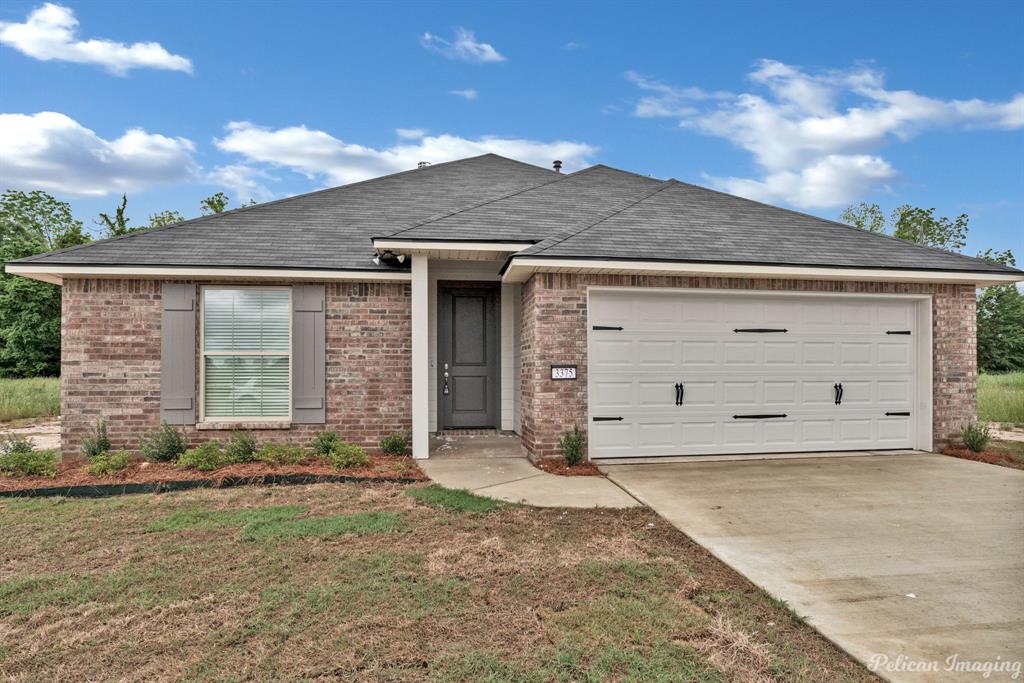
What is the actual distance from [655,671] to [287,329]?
6.63 meters

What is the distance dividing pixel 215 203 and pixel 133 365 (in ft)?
66.8

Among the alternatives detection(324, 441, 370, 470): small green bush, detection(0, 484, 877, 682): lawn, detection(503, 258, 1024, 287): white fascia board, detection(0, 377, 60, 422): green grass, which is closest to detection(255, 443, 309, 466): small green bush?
detection(324, 441, 370, 470): small green bush

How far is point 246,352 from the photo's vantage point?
7.69 m

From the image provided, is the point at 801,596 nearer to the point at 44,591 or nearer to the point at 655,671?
the point at 655,671

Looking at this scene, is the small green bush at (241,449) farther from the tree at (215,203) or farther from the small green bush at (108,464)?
the tree at (215,203)

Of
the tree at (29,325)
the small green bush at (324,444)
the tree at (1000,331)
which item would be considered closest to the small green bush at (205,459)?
the small green bush at (324,444)

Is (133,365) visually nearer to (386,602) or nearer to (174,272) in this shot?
(174,272)

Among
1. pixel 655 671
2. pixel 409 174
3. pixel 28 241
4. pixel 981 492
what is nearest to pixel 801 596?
pixel 655 671

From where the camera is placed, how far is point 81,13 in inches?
397

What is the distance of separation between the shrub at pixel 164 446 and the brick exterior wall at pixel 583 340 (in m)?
4.59

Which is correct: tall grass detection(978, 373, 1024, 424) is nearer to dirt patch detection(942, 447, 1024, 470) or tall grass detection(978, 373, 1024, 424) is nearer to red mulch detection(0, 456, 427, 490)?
dirt patch detection(942, 447, 1024, 470)

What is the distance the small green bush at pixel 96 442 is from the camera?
7281 mm

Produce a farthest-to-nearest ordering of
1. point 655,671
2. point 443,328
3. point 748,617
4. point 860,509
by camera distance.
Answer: point 443,328
point 860,509
point 748,617
point 655,671

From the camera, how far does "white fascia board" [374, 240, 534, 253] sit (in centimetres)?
716
